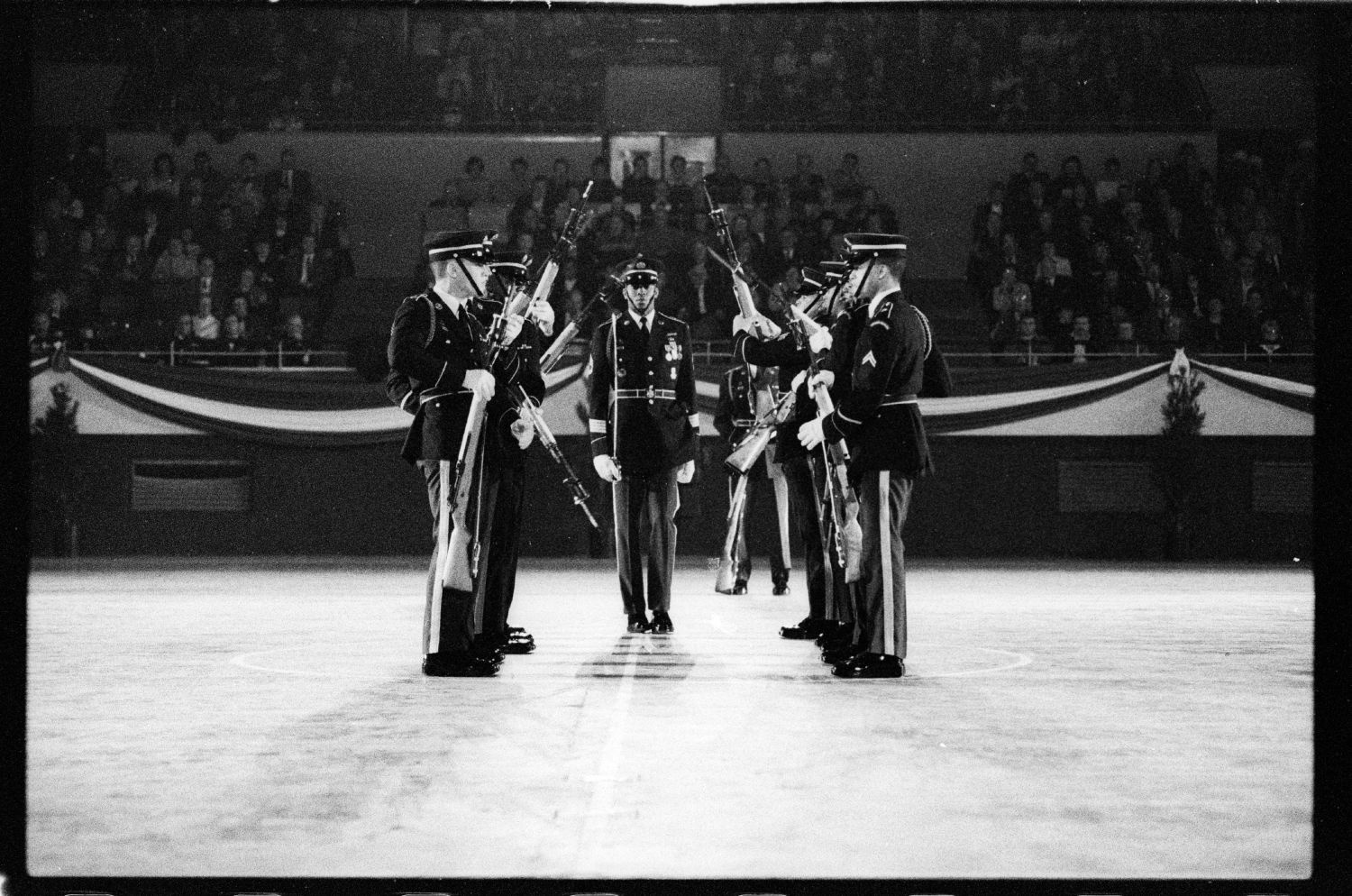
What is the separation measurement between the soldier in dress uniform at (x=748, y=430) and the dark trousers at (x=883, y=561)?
3775 mm

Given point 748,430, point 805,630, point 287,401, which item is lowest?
point 805,630

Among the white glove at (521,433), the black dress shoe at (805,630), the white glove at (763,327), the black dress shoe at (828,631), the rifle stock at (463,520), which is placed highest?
the white glove at (763,327)

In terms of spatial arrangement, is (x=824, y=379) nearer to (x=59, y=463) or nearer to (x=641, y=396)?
(x=641, y=396)

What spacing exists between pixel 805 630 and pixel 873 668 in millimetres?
1649

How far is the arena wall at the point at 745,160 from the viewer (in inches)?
778

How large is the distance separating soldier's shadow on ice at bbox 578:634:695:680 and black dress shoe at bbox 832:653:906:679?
70 cm

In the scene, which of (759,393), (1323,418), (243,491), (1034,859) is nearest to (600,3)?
(1323,418)

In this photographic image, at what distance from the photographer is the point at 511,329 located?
23.6 feet

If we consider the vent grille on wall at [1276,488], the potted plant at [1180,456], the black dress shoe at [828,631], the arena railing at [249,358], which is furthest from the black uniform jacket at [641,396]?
the vent grille on wall at [1276,488]

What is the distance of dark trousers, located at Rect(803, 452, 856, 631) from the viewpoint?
25.0ft

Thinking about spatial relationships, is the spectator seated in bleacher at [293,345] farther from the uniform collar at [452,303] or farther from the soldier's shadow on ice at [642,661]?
the uniform collar at [452,303]

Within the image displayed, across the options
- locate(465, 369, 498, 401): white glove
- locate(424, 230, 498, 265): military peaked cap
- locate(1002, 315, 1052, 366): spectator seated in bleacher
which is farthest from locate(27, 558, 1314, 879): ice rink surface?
locate(1002, 315, 1052, 366): spectator seated in bleacher

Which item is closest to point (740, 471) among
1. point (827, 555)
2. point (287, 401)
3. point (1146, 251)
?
point (827, 555)

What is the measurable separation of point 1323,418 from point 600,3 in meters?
1.60
